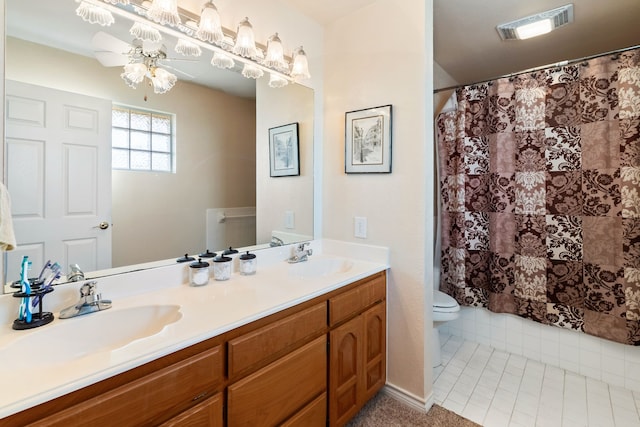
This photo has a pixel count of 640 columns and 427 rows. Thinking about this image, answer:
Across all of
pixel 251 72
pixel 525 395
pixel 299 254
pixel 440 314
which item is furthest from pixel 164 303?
pixel 525 395

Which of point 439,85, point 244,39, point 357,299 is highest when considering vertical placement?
point 439,85

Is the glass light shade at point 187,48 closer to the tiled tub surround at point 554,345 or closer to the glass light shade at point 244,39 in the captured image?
the glass light shade at point 244,39

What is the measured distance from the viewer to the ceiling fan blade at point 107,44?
118cm

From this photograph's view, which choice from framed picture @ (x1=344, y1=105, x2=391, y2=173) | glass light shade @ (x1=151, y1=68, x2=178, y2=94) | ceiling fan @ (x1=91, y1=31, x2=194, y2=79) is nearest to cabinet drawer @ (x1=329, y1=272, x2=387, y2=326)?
framed picture @ (x1=344, y1=105, x2=391, y2=173)

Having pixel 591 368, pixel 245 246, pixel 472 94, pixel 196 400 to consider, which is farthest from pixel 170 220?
pixel 591 368

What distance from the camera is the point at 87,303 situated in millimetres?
1035

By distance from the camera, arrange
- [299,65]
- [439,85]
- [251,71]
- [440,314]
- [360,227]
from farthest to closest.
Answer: [439,85]
[440,314]
[360,227]
[299,65]
[251,71]

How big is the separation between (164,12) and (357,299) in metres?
1.55

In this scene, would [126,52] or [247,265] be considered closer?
[126,52]

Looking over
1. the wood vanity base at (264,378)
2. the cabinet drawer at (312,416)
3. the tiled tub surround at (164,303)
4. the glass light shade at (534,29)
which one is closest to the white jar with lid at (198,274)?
the tiled tub surround at (164,303)

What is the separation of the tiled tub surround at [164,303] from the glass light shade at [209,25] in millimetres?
1064

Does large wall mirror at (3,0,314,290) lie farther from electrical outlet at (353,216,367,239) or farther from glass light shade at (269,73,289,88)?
electrical outlet at (353,216,367,239)

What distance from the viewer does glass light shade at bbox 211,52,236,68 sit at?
5.02 ft

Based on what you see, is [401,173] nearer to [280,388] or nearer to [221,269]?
[221,269]
